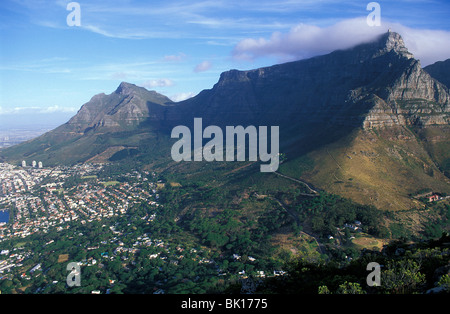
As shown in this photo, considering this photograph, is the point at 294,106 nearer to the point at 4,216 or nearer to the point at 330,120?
the point at 330,120

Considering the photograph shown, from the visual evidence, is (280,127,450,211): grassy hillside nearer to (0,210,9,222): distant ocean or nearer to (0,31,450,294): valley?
(0,31,450,294): valley

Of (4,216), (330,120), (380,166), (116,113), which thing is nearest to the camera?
(380,166)

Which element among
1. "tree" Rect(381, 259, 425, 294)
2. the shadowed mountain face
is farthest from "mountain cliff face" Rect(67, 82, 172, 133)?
"tree" Rect(381, 259, 425, 294)

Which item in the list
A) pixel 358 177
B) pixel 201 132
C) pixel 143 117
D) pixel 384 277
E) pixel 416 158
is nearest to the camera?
pixel 384 277

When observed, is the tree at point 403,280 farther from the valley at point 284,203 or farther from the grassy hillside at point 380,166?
the grassy hillside at point 380,166

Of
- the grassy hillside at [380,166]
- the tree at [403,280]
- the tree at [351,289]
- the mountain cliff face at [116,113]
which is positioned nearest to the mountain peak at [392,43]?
the grassy hillside at [380,166]

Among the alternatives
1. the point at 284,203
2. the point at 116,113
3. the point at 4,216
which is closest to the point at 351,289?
the point at 284,203
